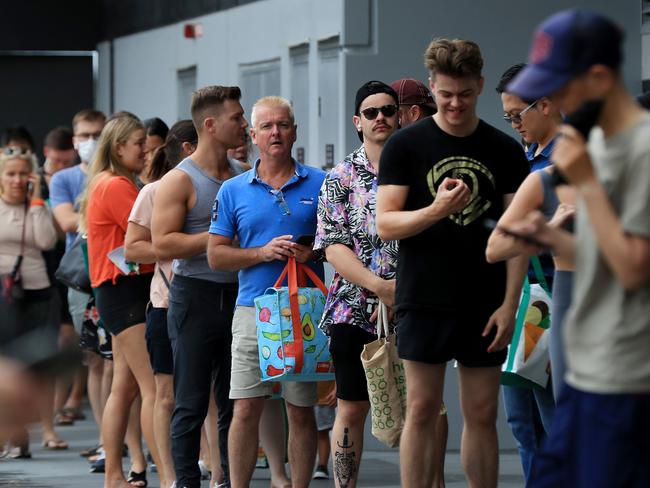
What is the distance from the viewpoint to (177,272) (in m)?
8.30

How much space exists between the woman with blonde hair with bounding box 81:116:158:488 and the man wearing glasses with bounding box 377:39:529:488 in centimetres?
257

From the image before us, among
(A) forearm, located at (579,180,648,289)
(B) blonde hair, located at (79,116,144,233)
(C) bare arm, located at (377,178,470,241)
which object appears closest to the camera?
(A) forearm, located at (579,180,648,289)

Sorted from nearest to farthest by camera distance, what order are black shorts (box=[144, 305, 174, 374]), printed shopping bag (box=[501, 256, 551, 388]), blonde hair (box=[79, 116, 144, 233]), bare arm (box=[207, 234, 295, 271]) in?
printed shopping bag (box=[501, 256, 551, 388]) < bare arm (box=[207, 234, 295, 271]) < black shorts (box=[144, 305, 174, 374]) < blonde hair (box=[79, 116, 144, 233])

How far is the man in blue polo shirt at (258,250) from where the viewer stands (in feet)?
25.8

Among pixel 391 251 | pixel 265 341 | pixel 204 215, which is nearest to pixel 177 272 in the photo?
pixel 204 215

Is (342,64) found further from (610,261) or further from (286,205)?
(610,261)

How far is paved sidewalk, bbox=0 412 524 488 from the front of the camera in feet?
30.5

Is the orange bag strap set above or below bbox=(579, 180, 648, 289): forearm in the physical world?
below

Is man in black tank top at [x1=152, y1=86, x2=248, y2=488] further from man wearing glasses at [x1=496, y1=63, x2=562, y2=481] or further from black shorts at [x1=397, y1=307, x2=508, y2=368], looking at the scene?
black shorts at [x1=397, y1=307, x2=508, y2=368]

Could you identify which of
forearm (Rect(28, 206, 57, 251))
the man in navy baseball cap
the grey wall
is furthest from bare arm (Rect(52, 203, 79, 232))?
the man in navy baseball cap

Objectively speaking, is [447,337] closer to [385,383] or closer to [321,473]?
[385,383]

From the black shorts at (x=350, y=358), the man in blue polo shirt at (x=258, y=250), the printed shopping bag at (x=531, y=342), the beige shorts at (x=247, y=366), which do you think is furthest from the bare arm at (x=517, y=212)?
the beige shorts at (x=247, y=366)

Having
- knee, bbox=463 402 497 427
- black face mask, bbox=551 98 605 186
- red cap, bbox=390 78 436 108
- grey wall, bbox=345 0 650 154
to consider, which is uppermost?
grey wall, bbox=345 0 650 154

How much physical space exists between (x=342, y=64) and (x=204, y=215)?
237 cm
